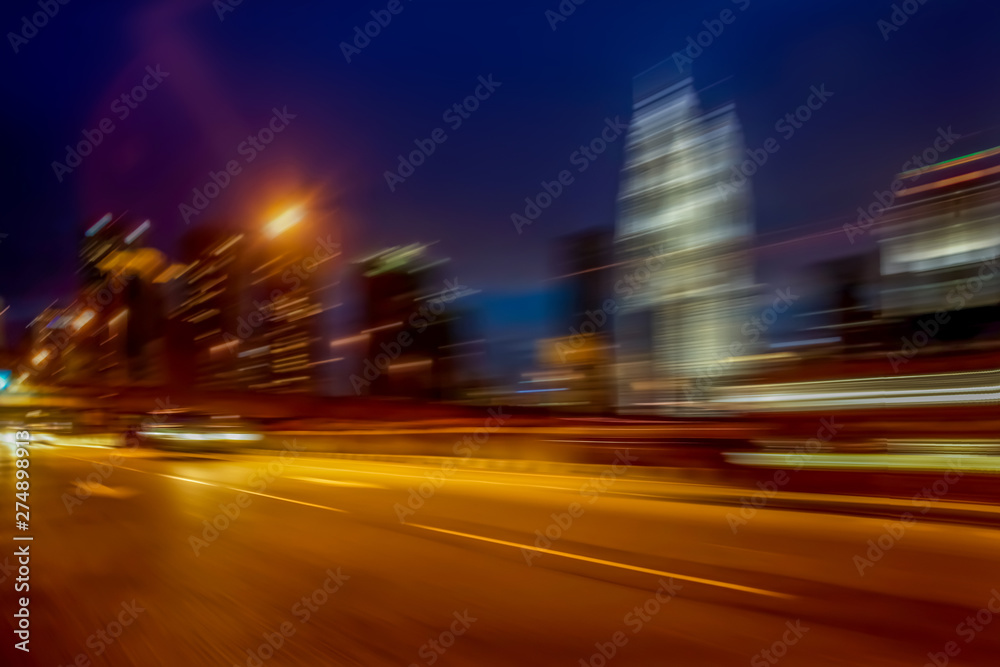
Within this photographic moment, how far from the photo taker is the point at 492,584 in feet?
21.8

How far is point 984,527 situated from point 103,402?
24614 mm

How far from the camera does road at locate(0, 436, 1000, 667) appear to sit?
15.6ft

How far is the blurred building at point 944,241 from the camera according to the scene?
28.4 metres

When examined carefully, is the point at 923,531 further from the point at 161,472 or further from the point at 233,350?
the point at 233,350

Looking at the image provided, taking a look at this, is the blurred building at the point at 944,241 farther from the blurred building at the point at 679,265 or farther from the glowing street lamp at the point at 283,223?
the glowing street lamp at the point at 283,223

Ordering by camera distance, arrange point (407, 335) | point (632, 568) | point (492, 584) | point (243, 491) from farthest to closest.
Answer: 1. point (407, 335)
2. point (243, 491)
3. point (632, 568)
4. point (492, 584)

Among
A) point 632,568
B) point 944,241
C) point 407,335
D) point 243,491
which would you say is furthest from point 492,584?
point 407,335

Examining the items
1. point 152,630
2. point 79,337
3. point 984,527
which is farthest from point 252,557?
point 79,337

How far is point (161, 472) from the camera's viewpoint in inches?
756

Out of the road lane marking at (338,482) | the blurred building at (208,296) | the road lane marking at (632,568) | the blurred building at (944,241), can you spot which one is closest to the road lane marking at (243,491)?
the road lane marking at (338,482)

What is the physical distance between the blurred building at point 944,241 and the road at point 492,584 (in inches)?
794

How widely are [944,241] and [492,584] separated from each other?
29.2m

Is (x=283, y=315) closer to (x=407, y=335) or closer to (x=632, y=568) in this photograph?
(x=407, y=335)

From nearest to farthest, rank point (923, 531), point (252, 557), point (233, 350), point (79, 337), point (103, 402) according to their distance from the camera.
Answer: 1. point (252, 557)
2. point (923, 531)
3. point (103, 402)
4. point (79, 337)
5. point (233, 350)
